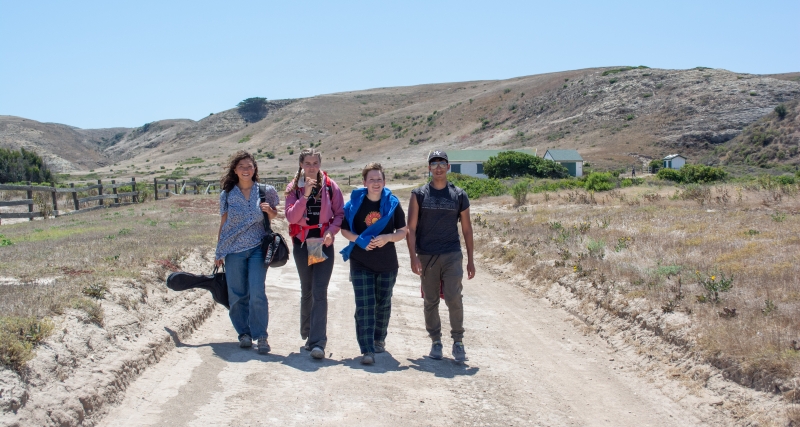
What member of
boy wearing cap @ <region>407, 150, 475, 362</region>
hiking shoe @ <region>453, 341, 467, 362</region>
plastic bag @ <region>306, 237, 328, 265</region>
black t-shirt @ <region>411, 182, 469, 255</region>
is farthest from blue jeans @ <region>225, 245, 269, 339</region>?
hiking shoe @ <region>453, 341, 467, 362</region>

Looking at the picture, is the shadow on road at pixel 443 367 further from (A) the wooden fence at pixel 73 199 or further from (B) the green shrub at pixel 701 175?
(B) the green shrub at pixel 701 175

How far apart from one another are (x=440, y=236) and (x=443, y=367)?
1280mm

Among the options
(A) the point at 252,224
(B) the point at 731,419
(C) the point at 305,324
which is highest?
(A) the point at 252,224

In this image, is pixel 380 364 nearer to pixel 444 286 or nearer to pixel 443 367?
pixel 443 367

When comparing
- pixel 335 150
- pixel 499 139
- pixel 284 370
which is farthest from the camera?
pixel 335 150

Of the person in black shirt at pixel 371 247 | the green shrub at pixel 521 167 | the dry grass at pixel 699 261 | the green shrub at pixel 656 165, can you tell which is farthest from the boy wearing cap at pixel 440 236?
the green shrub at pixel 656 165

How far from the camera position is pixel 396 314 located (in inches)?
349

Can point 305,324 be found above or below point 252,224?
below

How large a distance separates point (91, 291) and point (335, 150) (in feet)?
335

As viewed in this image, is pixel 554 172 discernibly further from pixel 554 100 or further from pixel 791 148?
pixel 554 100

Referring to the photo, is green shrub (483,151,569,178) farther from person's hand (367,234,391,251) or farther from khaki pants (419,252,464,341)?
person's hand (367,234,391,251)

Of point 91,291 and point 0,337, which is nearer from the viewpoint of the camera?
point 0,337

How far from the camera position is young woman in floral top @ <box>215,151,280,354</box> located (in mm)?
6297

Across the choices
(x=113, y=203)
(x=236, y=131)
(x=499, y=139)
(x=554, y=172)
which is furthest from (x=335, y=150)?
(x=113, y=203)
